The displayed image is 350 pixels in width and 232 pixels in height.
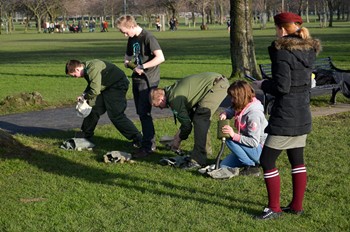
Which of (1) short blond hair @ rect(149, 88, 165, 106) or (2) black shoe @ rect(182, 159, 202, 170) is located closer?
(1) short blond hair @ rect(149, 88, 165, 106)

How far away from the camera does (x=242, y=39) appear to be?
1673 centimetres

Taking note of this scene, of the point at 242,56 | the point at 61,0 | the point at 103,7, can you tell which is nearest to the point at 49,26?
the point at 61,0

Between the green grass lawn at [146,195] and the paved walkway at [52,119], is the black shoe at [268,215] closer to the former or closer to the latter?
the green grass lawn at [146,195]

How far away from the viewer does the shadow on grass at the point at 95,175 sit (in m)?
6.24

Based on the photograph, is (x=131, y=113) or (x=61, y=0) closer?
(x=131, y=113)

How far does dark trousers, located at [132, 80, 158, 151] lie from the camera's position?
8156 millimetres

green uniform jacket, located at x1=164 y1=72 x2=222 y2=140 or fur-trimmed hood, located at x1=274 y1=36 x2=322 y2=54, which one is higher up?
fur-trimmed hood, located at x1=274 y1=36 x2=322 y2=54

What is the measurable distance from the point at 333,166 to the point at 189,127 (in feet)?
6.06

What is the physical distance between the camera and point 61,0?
87.6 m

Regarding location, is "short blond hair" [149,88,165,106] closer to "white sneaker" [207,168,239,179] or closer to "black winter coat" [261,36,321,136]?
"white sneaker" [207,168,239,179]

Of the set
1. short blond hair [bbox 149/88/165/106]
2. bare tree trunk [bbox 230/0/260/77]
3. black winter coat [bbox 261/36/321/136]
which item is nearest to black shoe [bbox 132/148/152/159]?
short blond hair [bbox 149/88/165/106]

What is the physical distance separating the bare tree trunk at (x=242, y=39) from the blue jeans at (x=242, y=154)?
32.5 ft

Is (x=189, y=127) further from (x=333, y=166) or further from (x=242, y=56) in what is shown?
Result: (x=242, y=56)

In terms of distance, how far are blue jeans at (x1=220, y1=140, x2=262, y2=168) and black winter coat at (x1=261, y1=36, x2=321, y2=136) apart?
151cm
